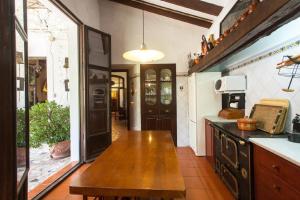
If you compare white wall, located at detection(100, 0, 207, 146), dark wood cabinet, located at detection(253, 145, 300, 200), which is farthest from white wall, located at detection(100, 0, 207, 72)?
dark wood cabinet, located at detection(253, 145, 300, 200)

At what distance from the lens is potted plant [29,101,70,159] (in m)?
4.15

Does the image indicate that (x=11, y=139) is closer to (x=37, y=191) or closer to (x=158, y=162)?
(x=158, y=162)

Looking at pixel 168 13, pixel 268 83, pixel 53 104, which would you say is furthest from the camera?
pixel 168 13

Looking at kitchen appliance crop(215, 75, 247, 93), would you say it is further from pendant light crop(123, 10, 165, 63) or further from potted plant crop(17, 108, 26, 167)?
potted plant crop(17, 108, 26, 167)

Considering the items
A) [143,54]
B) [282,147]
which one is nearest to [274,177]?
[282,147]

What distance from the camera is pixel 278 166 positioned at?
1.51 meters

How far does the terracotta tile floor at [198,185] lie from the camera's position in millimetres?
2611

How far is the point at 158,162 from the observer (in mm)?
1711

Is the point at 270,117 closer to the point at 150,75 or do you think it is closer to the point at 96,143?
the point at 96,143

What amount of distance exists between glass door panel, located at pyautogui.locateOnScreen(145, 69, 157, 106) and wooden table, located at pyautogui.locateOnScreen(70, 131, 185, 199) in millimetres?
3151

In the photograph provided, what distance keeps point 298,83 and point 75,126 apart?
354 centimetres

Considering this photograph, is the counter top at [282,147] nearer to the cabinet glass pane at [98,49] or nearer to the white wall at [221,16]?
the white wall at [221,16]

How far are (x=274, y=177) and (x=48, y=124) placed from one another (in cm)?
408

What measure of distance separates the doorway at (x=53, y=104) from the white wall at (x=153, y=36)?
47.7 inches
